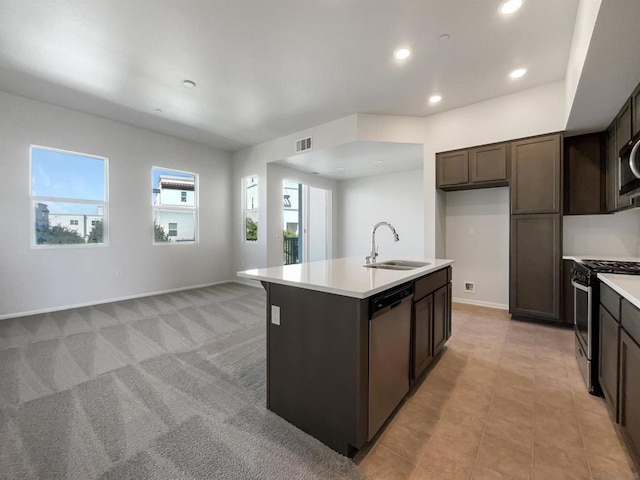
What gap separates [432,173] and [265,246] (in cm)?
342

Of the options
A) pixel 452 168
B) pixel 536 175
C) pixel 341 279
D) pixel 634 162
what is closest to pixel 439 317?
pixel 341 279

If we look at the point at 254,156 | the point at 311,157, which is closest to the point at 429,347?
the point at 311,157

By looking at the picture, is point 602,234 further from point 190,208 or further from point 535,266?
point 190,208

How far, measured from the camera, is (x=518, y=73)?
10.4 feet

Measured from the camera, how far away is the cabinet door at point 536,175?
3.37 metres

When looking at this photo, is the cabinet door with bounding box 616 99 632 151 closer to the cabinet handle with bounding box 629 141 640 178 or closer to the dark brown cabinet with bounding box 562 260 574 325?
the cabinet handle with bounding box 629 141 640 178

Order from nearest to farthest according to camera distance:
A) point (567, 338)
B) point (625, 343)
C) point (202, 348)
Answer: point (625, 343), point (202, 348), point (567, 338)

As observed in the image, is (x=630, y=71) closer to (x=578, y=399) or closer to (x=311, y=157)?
(x=578, y=399)

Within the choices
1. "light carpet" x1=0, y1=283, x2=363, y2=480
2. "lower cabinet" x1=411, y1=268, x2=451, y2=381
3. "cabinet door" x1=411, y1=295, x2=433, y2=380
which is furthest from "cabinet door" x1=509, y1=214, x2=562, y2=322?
"light carpet" x1=0, y1=283, x2=363, y2=480

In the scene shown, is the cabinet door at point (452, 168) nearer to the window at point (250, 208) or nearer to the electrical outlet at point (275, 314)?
the electrical outlet at point (275, 314)

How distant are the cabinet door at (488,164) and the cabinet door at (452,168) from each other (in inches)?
3.1

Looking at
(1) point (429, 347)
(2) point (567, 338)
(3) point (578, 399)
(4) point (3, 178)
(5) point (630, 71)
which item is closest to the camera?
(3) point (578, 399)

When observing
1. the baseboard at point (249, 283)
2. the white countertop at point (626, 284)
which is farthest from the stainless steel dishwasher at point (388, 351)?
the baseboard at point (249, 283)

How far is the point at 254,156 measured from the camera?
594 centimetres
